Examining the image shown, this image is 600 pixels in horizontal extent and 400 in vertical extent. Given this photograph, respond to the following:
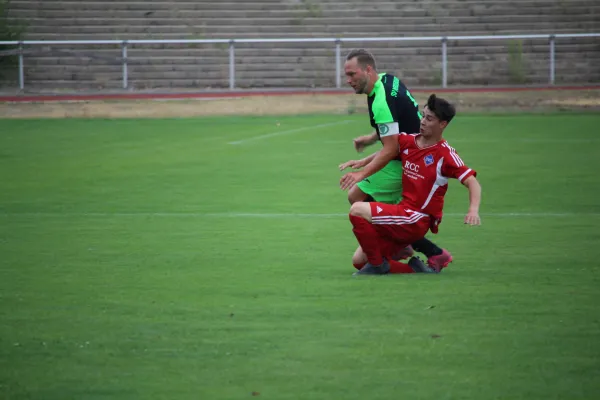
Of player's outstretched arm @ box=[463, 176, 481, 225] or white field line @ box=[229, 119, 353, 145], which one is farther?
white field line @ box=[229, 119, 353, 145]

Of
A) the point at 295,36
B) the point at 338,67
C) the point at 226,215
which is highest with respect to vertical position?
the point at 295,36

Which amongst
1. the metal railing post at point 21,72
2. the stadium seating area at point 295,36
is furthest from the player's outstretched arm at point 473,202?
the stadium seating area at point 295,36

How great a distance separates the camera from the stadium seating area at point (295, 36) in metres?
31.0

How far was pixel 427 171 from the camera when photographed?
7.79 meters

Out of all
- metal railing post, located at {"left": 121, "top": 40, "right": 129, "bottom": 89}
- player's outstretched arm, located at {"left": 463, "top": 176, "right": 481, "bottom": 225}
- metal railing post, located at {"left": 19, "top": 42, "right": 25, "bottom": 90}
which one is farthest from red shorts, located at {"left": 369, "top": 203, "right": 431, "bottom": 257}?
metal railing post, located at {"left": 121, "top": 40, "right": 129, "bottom": 89}

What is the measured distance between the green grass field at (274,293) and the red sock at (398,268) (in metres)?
0.24

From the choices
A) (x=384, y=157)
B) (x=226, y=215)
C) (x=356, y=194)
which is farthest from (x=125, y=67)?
(x=384, y=157)

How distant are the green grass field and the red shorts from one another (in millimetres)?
326

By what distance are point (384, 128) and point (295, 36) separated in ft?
88.6

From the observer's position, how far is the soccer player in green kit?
26.0ft

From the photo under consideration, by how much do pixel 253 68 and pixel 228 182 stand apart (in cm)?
1851

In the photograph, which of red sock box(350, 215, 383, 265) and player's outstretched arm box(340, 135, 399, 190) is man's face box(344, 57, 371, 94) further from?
red sock box(350, 215, 383, 265)

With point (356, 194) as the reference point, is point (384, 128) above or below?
above

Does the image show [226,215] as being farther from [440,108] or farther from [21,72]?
[21,72]
